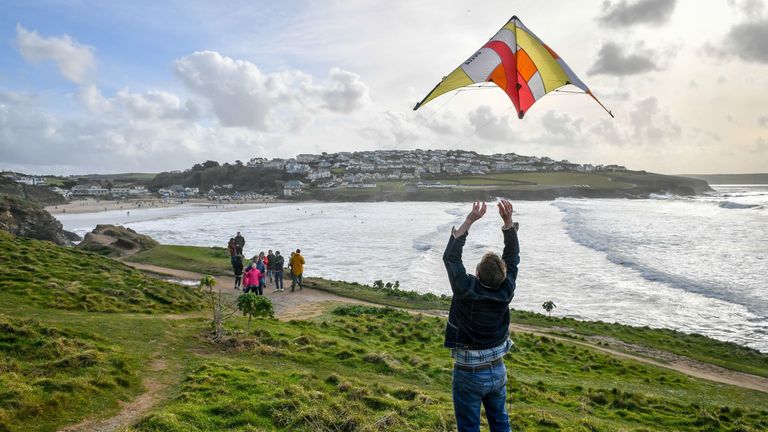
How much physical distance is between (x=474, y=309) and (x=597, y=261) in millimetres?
35690

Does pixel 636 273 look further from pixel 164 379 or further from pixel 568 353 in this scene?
pixel 164 379

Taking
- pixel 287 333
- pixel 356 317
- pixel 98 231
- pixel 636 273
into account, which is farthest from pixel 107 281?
pixel 636 273

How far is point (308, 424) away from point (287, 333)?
20.9 feet

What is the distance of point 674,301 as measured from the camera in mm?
25406

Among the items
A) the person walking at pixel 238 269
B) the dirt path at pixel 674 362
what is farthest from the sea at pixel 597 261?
the person walking at pixel 238 269

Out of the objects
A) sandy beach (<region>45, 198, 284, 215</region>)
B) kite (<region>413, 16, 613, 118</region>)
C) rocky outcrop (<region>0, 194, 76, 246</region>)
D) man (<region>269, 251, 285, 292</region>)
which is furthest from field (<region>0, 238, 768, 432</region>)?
sandy beach (<region>45, 198, 284, 215</region>)

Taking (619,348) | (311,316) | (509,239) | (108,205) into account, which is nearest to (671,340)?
(619,348)

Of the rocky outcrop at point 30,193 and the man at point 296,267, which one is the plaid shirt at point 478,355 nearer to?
the man at point 296,267

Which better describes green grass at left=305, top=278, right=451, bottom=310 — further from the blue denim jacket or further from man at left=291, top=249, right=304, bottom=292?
the blue denim jacket

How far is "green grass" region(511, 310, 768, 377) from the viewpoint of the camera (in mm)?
16031

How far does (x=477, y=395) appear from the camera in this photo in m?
3.93

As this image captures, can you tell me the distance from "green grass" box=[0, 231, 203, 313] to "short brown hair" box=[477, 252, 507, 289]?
39.7ft

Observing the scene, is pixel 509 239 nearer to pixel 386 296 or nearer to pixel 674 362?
pixel 674 362

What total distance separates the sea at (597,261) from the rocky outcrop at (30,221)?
37.6 feet
